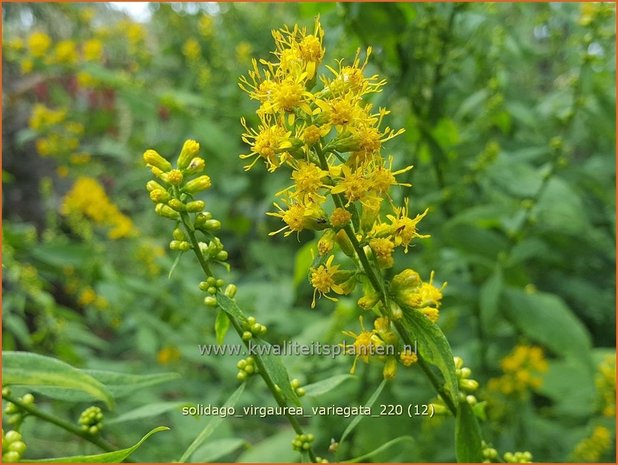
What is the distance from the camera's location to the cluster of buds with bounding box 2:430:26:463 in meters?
1.10

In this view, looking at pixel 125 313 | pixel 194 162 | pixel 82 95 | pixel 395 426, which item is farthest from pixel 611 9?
pixel 82 95

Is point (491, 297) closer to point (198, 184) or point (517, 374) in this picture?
point (517, 374)

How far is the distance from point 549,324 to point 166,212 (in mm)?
1721

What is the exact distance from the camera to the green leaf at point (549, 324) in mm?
2404

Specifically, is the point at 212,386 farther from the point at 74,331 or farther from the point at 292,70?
the point at 292,70

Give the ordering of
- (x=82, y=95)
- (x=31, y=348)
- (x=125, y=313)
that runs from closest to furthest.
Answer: (x=31, y=348) → (x=125, y=313) → (x=82, y=95)

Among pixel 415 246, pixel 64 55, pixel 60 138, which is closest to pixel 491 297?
pixel 415 246

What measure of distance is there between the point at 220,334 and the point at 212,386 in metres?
2.04

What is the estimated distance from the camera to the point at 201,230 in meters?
1.22

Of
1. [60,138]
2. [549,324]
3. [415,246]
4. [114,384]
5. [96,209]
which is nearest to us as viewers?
[114,384]

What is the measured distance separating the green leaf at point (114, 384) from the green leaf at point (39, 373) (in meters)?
0.23

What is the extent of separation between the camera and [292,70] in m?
1.15

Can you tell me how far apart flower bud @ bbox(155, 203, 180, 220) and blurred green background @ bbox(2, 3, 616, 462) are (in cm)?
66

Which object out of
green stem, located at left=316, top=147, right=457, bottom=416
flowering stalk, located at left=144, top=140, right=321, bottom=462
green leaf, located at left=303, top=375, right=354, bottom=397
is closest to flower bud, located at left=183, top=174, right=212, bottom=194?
flowering stalk, located at left=144, top=140, right=321, bottom=462
